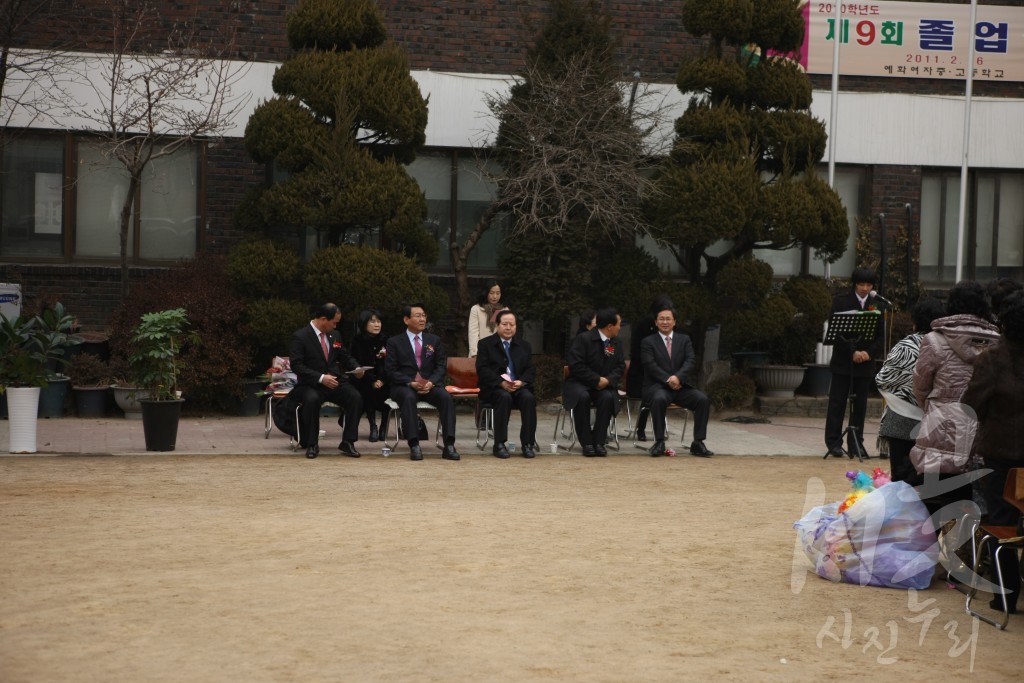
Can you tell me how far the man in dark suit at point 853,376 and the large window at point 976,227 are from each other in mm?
6808

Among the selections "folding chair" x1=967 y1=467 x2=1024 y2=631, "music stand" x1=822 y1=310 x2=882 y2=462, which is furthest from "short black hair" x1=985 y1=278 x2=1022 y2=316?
"music stand" x1=822 y1=310 x2=882 y2=462

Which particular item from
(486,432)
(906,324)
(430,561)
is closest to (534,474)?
(486,432)

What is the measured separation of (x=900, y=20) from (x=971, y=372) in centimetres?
1309

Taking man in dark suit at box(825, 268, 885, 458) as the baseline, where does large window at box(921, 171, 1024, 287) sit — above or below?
above

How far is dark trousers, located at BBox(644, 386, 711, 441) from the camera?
523 inches

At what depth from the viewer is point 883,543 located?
751cm

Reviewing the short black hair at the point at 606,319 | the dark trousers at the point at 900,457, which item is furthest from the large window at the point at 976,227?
the dark trousers at the point at 900,457

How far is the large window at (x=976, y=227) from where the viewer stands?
1964 cm

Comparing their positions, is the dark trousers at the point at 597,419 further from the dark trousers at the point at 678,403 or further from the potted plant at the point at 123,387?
the potted plant at the point at 123,387

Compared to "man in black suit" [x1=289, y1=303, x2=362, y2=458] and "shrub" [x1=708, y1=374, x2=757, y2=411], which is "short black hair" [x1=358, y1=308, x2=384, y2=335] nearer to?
"man in black suit" [x1=289, y1=303, x2=362, y2=458]

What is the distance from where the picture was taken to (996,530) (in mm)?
6926

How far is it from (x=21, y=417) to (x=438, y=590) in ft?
22.1

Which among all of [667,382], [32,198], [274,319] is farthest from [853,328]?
[32,198]

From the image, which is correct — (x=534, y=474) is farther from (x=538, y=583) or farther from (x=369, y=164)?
(x=369, y=164)
